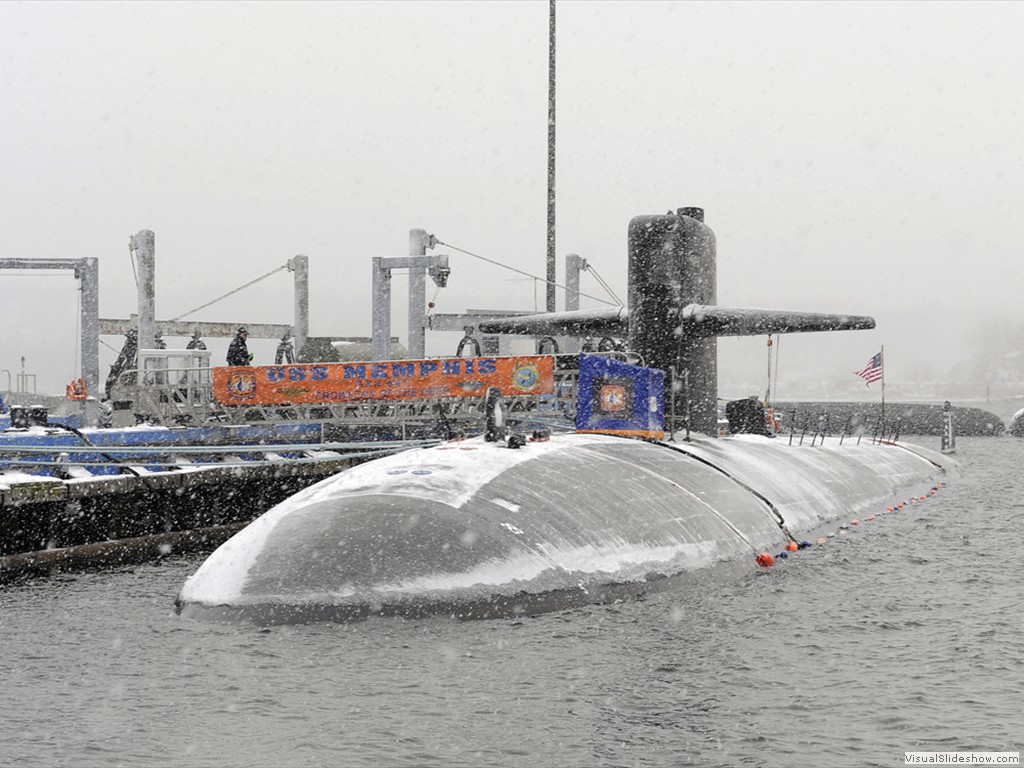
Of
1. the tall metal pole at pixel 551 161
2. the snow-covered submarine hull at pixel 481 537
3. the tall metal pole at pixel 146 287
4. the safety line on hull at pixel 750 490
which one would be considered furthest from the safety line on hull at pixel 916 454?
the tall metal pole at pixel 146 287

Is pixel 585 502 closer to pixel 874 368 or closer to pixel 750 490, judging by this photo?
pixel 750 490

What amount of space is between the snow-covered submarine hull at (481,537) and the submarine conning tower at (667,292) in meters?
3.72

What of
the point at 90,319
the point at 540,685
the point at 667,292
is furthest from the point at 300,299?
the point at 540,685

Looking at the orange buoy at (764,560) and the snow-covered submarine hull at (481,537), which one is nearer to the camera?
the snow-covered submarine hull at (481,537)

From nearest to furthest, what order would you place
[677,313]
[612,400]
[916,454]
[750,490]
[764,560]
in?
1. [764,560]
2. [750,490]
3. [612,400]
4. [677,313]
5. [916,454]

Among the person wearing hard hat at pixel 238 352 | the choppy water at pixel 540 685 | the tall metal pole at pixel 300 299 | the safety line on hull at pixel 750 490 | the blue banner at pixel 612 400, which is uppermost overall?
the tall metal pole at pixel 300 299

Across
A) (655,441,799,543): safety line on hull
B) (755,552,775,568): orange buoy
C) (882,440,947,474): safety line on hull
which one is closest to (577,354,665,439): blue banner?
(655,441,799,543): safety line on hull

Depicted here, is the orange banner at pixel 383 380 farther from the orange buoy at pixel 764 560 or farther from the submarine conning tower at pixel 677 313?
the orange buoy at pixel 764 560

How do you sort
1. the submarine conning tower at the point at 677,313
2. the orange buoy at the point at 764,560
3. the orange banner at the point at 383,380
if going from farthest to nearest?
the orange banner at the point at 383,380
the submarine conning tower at the point at 677,313
the orange buoy at the point at 764,560

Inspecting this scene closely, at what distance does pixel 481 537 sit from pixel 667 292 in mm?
8347

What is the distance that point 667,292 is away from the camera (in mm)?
16828

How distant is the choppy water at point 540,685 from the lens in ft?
21.6

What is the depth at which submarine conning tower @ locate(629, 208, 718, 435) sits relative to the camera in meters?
16.8

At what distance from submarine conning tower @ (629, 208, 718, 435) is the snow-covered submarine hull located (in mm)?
3715
